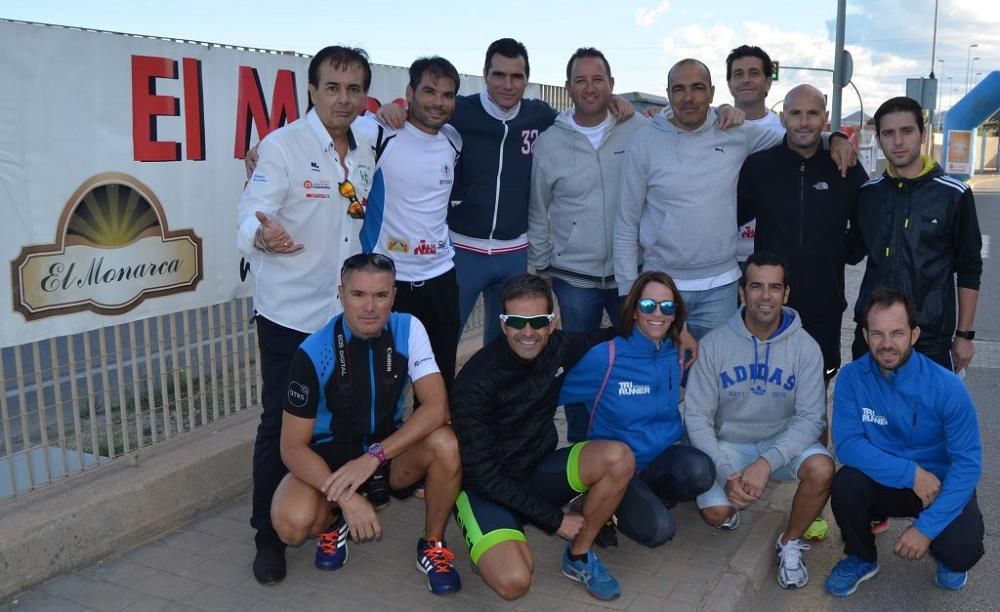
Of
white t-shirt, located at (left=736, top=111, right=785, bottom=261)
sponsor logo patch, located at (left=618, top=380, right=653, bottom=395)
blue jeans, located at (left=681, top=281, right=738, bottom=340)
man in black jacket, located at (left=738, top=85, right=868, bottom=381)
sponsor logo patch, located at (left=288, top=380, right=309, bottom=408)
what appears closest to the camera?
sponsor logo patch, located at (left=288, top=380, right=309, bottom=408)

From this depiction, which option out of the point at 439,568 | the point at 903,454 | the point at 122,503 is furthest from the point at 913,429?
the point at 122,503

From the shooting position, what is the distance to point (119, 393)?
4.64 metres

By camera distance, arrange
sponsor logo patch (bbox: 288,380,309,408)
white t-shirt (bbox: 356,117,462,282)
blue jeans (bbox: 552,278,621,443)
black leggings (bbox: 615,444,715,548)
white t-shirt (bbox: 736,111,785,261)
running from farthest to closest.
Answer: white t-shirt (bbox: 736,111,785,261) → blue jeans (bbox: 552,278,621,443) → white t-shirt (bbox: 356,117,462,282) → black leggings (bbox: 615,444,715,548) → sponsor logo patch (bbox: 288,380,309,408)

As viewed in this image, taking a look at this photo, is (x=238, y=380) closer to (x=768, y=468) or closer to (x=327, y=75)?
(x=327, y=75)

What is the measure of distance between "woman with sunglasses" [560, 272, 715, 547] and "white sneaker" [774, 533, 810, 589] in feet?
1.57

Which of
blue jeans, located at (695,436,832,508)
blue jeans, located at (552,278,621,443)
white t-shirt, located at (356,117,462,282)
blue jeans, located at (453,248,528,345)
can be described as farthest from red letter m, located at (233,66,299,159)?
blue jeans, located at (695,436,832,508)

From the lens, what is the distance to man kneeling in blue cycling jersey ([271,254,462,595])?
151 inches

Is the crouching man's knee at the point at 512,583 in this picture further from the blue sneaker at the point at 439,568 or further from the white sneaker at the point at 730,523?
the white sneaker at the point at 730,523

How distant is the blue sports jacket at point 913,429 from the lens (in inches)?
157

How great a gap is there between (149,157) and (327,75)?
42.8 inches

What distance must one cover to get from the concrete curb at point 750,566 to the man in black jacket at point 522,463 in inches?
17.9

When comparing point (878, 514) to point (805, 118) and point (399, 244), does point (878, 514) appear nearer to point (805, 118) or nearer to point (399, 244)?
point (805, 118)

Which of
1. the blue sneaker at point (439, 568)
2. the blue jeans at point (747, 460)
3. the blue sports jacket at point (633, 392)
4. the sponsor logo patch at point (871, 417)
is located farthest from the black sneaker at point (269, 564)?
the sponsor logo patch at point (871, 417)

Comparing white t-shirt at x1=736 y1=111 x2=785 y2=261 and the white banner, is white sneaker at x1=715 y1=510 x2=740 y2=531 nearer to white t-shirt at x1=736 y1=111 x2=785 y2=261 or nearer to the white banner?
white t-shirt at x1=736 y1=111 x2=785 y2=261
